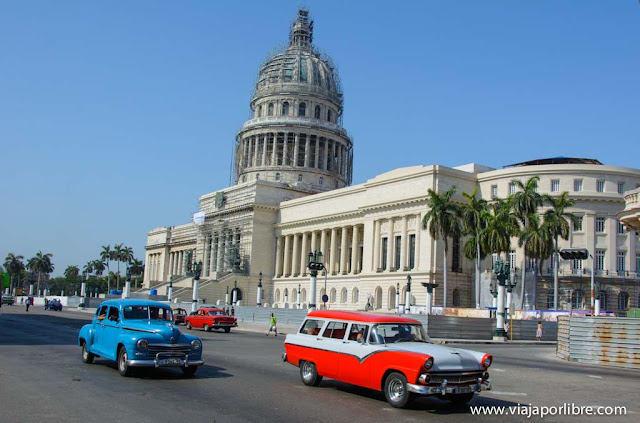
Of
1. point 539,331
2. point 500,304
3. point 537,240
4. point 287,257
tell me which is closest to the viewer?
point 500,304

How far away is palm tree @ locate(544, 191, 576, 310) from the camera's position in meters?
58.3

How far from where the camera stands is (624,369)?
2538 cm

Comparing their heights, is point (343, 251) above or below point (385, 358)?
Answer: above

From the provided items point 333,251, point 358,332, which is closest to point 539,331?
point 358,332

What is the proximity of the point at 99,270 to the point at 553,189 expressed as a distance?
143085mm

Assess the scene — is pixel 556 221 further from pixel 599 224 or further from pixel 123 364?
pixel 123 364

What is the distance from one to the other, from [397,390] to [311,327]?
3.54 meters

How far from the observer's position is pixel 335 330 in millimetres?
15164

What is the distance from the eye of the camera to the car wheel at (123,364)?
1606 centimetres

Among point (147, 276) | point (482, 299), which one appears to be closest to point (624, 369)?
point (482, 299)

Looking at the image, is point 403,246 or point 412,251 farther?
point 403,246

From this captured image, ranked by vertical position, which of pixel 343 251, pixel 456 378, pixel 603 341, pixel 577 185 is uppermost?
pixel 577 185

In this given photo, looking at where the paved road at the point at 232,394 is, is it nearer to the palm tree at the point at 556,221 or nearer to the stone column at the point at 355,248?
the palm tree at the point at 556,221

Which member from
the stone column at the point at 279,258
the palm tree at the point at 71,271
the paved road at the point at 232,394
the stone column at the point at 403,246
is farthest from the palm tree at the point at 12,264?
the paved road at the point at 232,394
